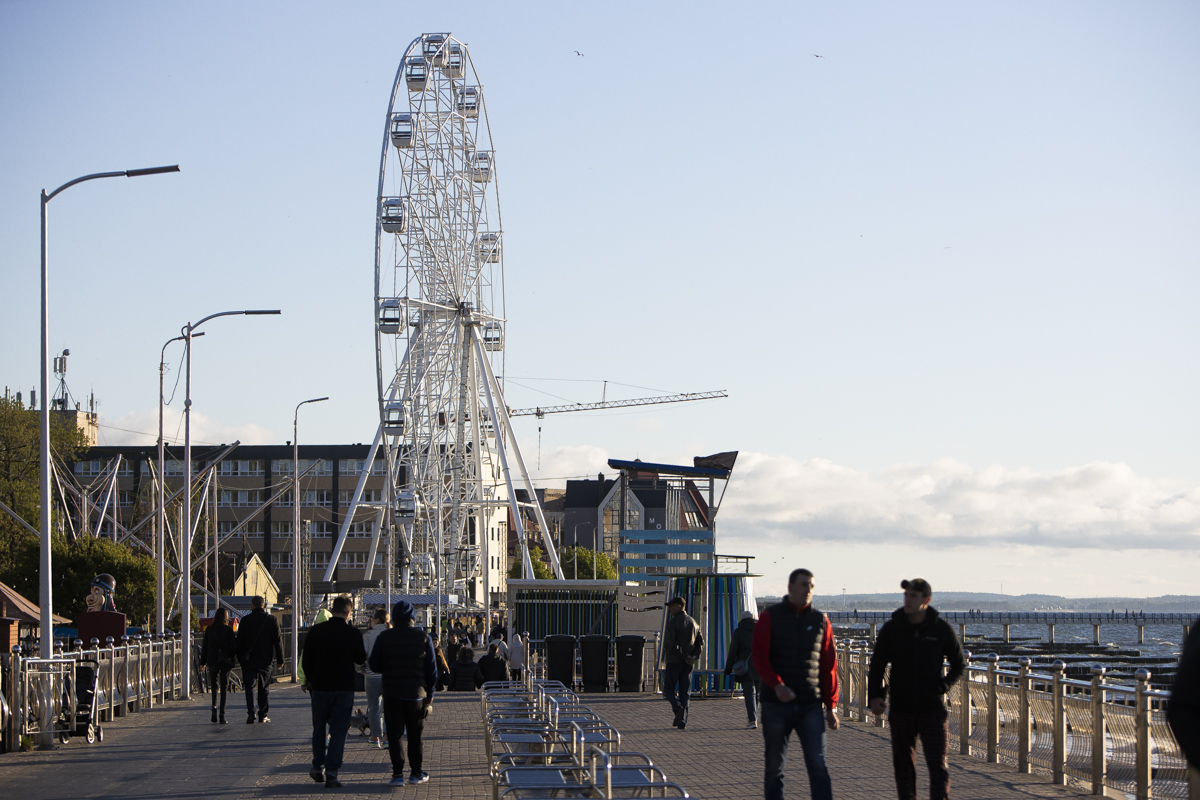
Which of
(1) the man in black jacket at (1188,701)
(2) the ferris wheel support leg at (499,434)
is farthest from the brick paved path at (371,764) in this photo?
(2) the ferris wheel support leg at (499,434)

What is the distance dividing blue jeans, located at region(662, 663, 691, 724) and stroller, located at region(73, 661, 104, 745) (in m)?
7.31

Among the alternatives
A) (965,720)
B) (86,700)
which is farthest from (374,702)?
(965,720)

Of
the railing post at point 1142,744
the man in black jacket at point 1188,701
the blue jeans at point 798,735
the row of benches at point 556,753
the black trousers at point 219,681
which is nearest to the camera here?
the man in black jacket at point 1188,701

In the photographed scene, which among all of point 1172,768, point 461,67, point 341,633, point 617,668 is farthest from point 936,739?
point 461,67

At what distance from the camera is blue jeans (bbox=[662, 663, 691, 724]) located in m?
18.7

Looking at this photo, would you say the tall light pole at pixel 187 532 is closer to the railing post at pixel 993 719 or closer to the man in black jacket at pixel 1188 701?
the railing post at pixel 993 719

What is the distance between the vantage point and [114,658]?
69.6 feet

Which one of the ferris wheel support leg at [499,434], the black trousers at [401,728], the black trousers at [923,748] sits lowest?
the black trousers at [401,728]

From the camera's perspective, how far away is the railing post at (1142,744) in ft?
38.1

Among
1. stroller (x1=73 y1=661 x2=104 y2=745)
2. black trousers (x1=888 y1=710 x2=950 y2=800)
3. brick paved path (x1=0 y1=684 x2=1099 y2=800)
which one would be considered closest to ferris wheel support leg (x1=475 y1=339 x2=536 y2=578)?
brick paved path (x1=0 y1=684 x2=1099 y2=800)

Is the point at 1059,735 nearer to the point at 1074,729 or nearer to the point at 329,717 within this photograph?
the point at 1074,729

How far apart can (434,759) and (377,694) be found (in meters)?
0.96

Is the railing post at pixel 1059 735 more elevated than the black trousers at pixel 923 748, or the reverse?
the black trousers at pixel 923 748

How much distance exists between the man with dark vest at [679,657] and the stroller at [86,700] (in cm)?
731
